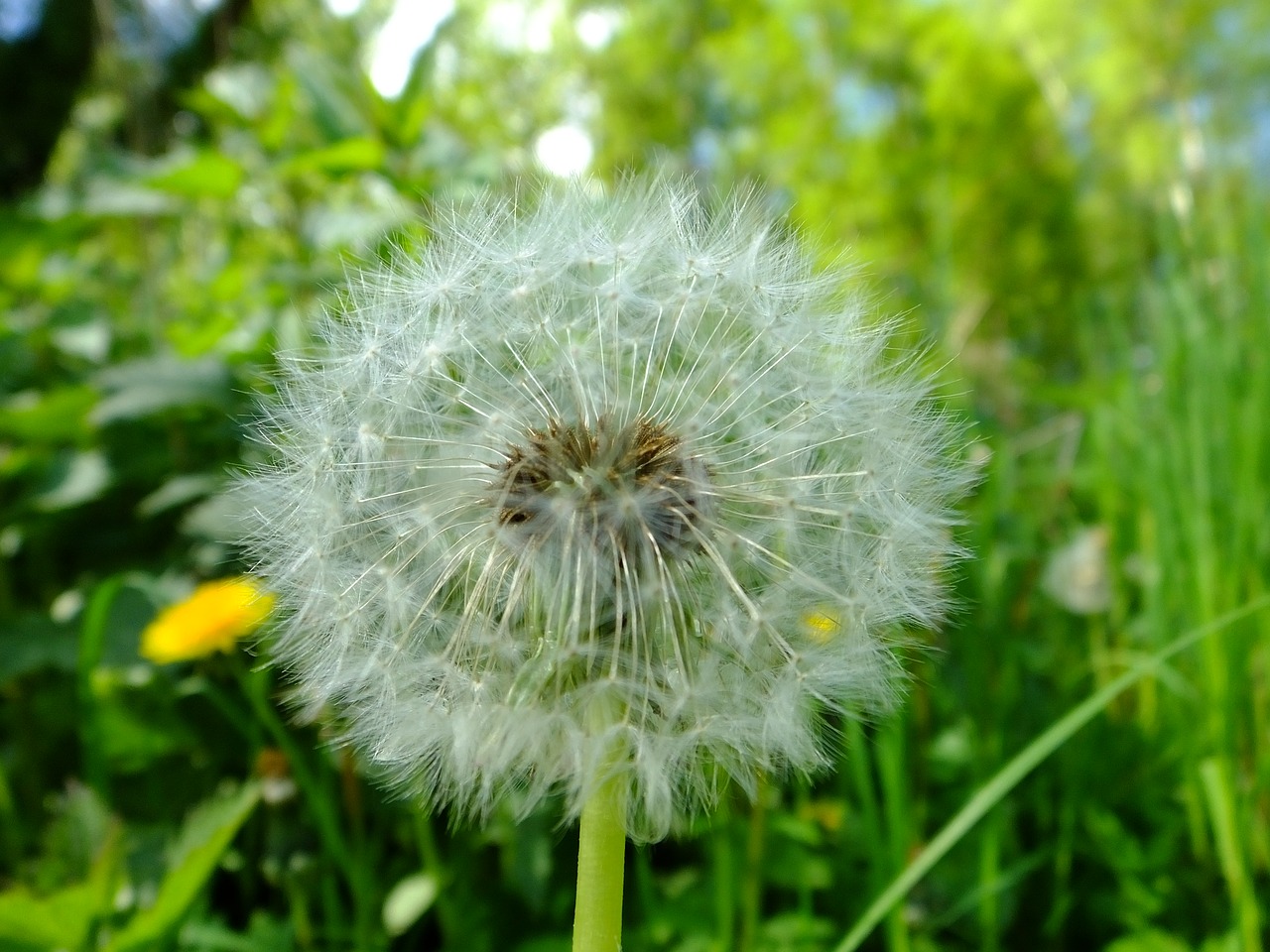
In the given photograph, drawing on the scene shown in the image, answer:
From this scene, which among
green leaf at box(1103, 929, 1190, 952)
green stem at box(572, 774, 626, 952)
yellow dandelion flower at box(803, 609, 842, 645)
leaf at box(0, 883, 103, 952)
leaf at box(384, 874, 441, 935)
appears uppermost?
yellow dandelion flower at box(803, 609, 842, 645)

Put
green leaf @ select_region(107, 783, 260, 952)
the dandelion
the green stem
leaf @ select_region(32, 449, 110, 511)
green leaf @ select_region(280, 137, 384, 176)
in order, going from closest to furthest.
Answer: the green stem
the dandelion
green leaf @ select_region(107, 783, 260, 952)
green leaf @ select_region(280, 137, 384, 176)
leaf @ select_region(32, 449, 110, 511)

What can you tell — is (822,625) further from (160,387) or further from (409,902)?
(160,387)

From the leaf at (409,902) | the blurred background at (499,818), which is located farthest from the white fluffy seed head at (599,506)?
the leaf at (409,902)

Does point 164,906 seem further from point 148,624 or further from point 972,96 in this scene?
point 972,96

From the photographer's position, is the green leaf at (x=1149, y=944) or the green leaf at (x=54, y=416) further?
the green leaf at (x=54, y=416)

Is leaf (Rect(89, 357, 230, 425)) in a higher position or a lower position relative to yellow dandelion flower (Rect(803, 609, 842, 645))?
higher

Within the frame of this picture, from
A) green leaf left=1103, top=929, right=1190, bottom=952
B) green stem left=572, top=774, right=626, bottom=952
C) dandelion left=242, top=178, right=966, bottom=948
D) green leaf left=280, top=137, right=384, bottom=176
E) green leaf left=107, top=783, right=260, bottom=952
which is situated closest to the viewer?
green stem left=572, top=774, right=626, bottom=952

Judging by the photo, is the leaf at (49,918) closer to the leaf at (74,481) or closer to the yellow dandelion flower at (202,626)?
the yellow dandelion flower at (202,626)

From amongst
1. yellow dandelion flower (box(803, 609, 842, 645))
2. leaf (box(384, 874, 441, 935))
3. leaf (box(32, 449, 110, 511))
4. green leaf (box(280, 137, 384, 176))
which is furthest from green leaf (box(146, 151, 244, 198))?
yellow dandelion flower (box(803, 609, 842, 645))

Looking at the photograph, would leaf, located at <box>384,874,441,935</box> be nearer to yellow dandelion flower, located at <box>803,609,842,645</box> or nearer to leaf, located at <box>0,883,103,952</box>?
leaf, located at <box>0,883,103,952</box>
